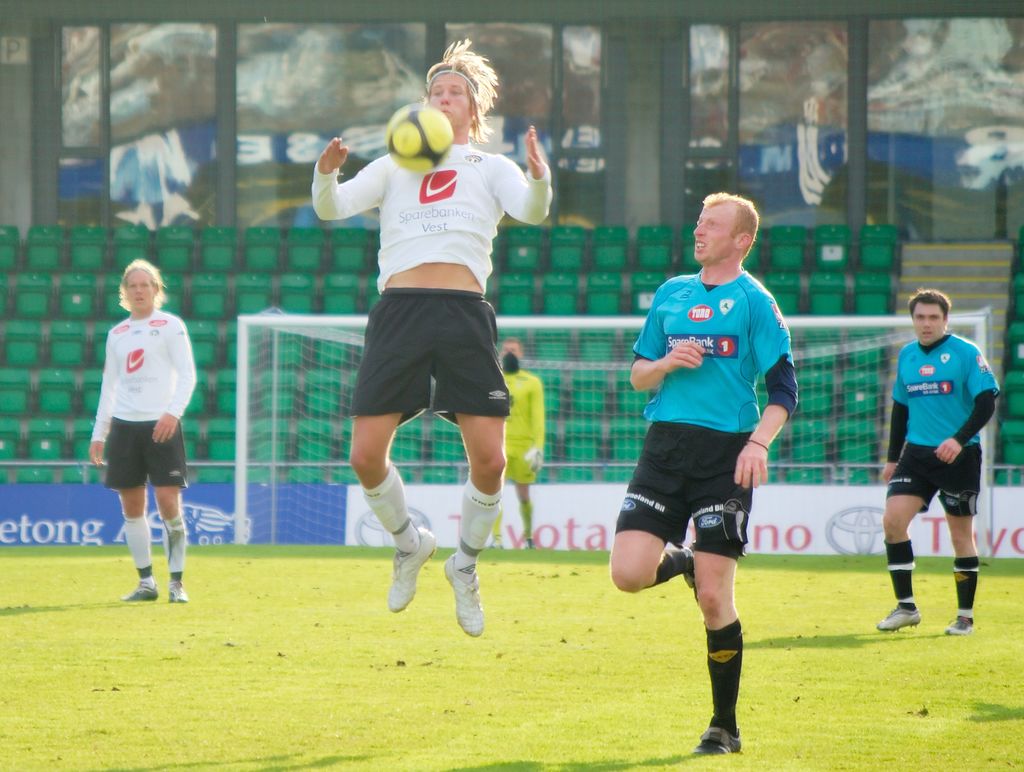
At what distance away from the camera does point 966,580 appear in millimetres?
9352

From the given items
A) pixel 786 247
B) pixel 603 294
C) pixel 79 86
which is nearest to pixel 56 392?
pixel 79 86

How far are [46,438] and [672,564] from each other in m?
16.3

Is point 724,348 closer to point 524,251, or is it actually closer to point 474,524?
point 474,524

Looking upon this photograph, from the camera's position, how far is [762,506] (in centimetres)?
1641

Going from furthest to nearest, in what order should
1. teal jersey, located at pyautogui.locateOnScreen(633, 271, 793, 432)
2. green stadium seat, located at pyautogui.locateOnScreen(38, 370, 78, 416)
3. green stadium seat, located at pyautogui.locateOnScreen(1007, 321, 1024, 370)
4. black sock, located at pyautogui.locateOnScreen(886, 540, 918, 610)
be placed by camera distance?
green stadium seat, located at pyautogui.locateOnScreen(38, 370, 78, 416)
green stadium seat, located at pyautogui.locateOnScreen(1007, 321, 1024, 370)
black sock, located at pyautogui.locateOnScreen(886, 540, 918, 610)
teal jersey, located at pyautogui.locateOnScreen(633, 271, 793, 432)

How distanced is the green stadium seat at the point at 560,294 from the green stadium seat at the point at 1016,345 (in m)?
5.87

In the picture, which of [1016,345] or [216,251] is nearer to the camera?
[1016,345]

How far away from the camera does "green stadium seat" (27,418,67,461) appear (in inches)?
815

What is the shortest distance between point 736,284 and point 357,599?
18.1 feet

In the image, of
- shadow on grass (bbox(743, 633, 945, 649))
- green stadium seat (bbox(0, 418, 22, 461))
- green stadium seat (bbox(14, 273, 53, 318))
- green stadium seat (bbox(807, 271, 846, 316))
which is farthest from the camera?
green stadium seat (bbox(14, 273, 53, 318))

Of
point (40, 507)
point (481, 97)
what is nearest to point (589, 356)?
point (40, 507)

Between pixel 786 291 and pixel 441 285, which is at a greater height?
pixel 786 291

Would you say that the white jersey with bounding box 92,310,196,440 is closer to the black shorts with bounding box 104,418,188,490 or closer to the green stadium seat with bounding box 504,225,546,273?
the black shorts with bounding box 104,418,188,490

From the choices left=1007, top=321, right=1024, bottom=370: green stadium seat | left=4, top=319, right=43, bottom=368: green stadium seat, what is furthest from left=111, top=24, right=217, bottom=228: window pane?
left=1007, top=321, right=1024, bottom=370: green stadium seat
